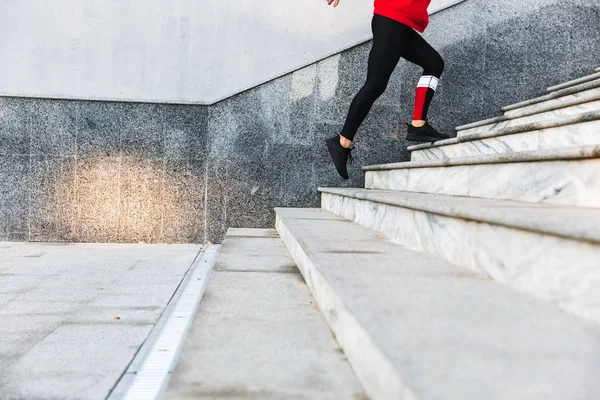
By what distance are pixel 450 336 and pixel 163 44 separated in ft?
12.8

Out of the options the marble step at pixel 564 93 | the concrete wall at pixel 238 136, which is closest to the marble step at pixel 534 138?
the marble step at pixel 564 93

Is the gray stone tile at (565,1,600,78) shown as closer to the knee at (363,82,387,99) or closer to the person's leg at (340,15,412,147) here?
the person's leg at (340,15,412,147)

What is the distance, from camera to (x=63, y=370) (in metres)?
1.33

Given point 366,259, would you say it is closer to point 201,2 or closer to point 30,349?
point 30,349

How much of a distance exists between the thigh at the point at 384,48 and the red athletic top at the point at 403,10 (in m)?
0.04

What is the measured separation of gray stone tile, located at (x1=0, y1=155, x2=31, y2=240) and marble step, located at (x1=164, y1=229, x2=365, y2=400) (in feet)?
9.55

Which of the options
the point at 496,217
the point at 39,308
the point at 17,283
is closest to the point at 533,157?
the point at 496,217

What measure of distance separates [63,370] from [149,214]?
9.14 ft

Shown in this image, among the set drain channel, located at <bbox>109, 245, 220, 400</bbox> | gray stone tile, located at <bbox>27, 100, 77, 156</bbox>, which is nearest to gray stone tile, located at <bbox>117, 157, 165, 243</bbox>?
gray stone tile, located at <bbox>27, 100, 77, 156</bbox>

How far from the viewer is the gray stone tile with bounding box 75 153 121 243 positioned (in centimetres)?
400

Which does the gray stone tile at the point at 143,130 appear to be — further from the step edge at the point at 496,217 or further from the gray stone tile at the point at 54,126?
the step edge at the point at 496,217

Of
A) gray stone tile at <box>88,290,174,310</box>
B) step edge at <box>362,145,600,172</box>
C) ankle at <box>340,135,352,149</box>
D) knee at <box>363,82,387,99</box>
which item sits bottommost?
gray stone tile at <box>88,290,174,310</box>

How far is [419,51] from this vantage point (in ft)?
10.6

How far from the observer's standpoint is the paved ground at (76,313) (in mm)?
1278
